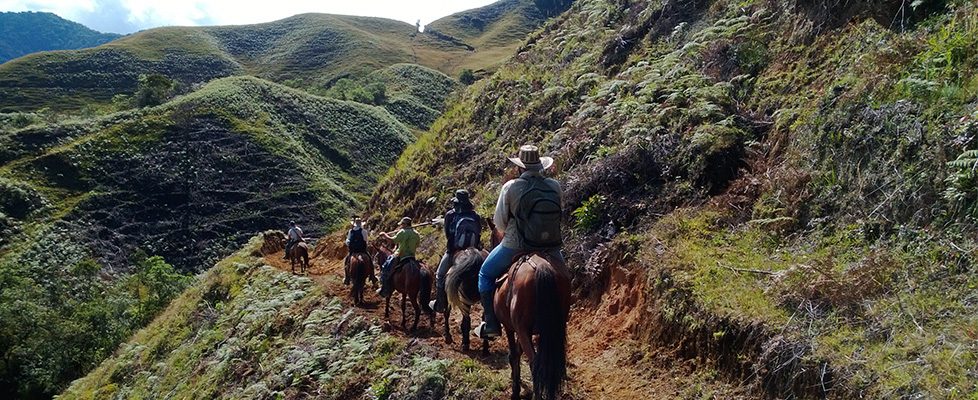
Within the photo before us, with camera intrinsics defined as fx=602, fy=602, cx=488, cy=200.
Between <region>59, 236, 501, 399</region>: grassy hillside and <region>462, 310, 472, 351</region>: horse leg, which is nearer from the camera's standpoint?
<region>59, 236, 501, 399</region>: grassy hillside

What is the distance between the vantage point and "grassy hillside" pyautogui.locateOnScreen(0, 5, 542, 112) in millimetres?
99250

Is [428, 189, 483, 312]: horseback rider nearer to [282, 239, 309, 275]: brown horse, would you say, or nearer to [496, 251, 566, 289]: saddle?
[496, 251, 566, 289]: saddle

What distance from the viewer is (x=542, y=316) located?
6.04 m

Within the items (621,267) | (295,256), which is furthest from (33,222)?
(621,267)

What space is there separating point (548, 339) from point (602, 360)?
2.41 meters

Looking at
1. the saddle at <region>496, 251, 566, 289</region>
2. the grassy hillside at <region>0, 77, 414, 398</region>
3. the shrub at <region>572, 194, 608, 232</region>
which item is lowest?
the grassy hillside at <region>0, 77, 414, 398</region>

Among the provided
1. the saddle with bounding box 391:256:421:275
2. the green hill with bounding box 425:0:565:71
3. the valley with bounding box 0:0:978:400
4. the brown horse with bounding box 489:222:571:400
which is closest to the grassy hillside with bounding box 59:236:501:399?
A: the valley with bounding box 0:0:978:400

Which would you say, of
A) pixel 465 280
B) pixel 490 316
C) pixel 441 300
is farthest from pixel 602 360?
pixel 441 300

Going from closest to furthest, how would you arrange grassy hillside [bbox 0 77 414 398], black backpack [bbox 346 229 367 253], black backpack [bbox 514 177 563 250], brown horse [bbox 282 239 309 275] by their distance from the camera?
black backpack [bbox 514 177 563 250] → black backpack [bbox 346 229 367 253] → brown horse [bbox 282 239 309 275] → grassy hillside [bbox 0 77 414 398]

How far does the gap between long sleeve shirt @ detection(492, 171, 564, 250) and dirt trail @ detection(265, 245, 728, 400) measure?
1858 millimetres

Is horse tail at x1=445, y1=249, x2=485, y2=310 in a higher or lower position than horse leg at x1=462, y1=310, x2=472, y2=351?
higher

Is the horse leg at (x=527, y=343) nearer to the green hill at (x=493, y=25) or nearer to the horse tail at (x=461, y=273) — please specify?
the horse tail at (x=461, y=273)

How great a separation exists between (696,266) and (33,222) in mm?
51980

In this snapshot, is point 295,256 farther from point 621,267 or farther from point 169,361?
point 621,267
